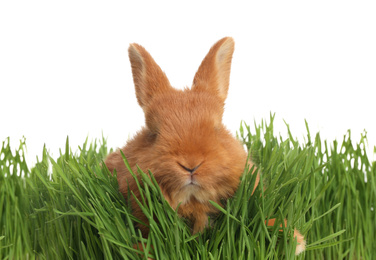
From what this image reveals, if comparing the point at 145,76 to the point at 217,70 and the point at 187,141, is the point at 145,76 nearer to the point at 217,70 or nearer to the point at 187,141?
the point at 217,70

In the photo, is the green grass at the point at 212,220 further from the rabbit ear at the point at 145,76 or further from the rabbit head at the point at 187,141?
the rabbit ear at the point at 145,76

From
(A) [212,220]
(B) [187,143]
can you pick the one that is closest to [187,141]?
(B) [187,143]

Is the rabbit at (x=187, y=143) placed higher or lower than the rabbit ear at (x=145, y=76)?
lower

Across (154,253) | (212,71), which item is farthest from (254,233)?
(212,71)

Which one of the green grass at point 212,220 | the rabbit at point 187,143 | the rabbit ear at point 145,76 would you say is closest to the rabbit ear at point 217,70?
the rabbit at point 187,143

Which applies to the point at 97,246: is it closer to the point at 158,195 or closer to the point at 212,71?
the point at 158,195
